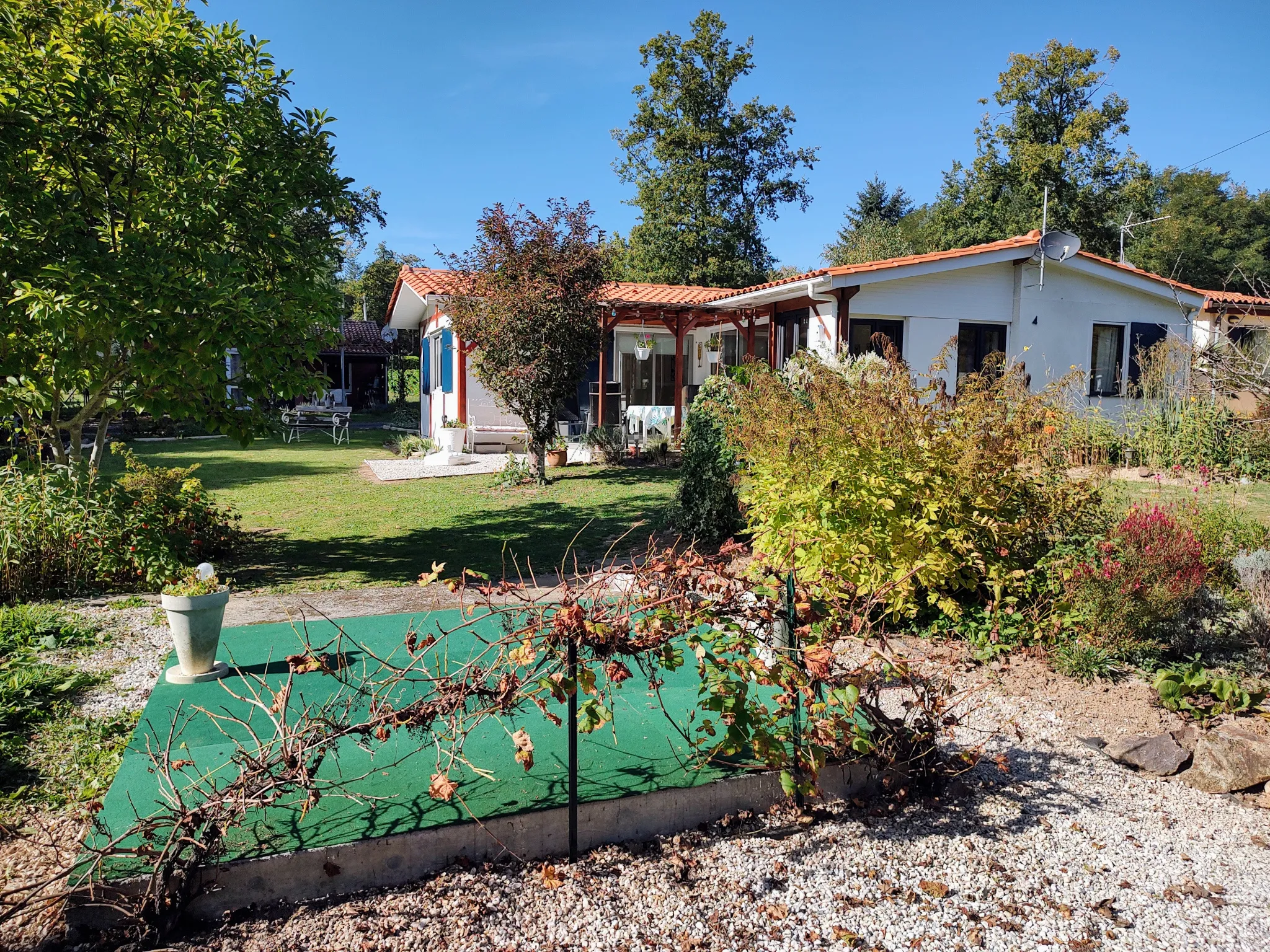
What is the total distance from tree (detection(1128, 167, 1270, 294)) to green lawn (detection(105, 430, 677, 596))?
1350 inches

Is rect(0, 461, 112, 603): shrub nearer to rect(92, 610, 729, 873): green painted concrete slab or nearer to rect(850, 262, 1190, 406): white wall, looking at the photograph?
rect(92, 610, 729, 873): green painted concrete slab

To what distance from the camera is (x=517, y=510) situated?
1147 centimetres

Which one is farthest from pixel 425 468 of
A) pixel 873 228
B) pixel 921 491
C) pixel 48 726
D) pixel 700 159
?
pixel 873 228

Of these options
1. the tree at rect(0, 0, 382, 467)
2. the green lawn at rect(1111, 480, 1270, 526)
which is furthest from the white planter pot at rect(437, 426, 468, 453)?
the green lawn at rect(1111, 480, 1270, 526)

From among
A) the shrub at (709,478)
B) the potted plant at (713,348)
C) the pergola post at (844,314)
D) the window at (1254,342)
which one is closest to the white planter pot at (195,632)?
the shrub at (709,478)

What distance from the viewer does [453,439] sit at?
55.7ft

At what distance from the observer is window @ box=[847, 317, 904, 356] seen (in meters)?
14.3

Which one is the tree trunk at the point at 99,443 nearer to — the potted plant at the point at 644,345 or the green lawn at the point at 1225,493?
the green lawn at the point at 1225,493

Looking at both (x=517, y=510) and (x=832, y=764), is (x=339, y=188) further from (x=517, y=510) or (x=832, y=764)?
(x=832, y=764)

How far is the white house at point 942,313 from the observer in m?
14.2

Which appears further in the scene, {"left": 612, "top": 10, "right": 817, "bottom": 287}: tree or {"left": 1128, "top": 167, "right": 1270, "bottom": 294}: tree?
{"left": 1128, "top": 167, "right": 1270, "bottom": 294}: tree

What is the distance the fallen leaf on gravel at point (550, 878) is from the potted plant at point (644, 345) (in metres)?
16.8

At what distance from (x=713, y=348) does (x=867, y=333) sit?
5545mm

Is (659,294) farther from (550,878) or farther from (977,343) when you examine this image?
(550,878)
